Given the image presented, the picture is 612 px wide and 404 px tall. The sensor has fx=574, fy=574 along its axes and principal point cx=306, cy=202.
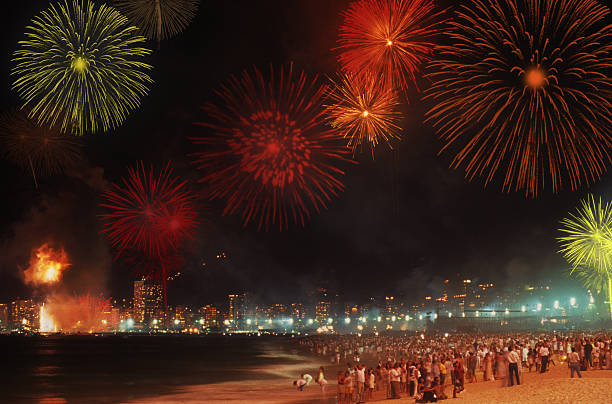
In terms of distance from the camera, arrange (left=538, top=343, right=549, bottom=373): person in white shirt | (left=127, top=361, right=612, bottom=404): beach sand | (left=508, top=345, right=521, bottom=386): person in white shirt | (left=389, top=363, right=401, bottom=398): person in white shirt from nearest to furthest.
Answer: (left=127, top=361, right=612, bottom=404): beach sand, (left=508, top=345, right=521, bottom=386): person in white shirt, (left=389, top=363, right=401, bottom=398): person in white shirt, (left=538, top=343, right=549, bottom=373): person in white shirt

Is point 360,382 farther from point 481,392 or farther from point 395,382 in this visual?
point 481,392

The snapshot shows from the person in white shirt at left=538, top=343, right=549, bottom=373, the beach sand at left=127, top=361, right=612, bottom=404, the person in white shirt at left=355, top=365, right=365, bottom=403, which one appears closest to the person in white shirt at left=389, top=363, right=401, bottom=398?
the beach sand at left=127, top=361, right=612, bottom=404

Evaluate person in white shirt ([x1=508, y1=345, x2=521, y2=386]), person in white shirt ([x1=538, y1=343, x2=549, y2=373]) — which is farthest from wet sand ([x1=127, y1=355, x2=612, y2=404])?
person in white shirt ([x1=508, y1=345, x2=521, y2=386])

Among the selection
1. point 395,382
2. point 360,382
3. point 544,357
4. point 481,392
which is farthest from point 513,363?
point 360,382

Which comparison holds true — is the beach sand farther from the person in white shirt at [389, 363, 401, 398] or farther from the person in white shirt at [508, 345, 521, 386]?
the person in white shirt at [389, 363, 401, 398]

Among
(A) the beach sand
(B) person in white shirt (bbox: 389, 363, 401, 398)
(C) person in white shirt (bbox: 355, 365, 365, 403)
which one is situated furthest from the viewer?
(C) person in white shirt (bbox: 355, 365, 365, 403)

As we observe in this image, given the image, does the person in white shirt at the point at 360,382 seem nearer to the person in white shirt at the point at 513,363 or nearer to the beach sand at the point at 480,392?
the beach sand at the point at 480,392

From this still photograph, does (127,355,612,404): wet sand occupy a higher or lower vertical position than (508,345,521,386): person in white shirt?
lower

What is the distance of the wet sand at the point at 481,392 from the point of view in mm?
19031

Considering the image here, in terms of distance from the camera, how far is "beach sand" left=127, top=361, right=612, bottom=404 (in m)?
19.0

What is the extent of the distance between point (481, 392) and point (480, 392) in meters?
Answer: 0.12

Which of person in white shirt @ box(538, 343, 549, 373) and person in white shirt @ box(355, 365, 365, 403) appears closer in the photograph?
person in white shirt @ box(355, 365, 365, 403)

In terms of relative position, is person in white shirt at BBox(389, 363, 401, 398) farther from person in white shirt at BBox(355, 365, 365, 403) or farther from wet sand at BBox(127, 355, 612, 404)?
person in white shirt at BBox(355, 365, 365, 403)

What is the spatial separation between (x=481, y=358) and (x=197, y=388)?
79.3ft
